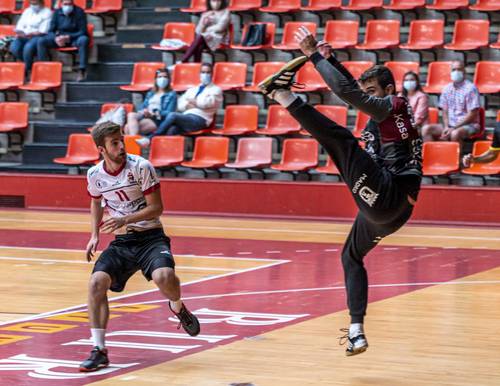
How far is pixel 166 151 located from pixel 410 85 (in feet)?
15.0

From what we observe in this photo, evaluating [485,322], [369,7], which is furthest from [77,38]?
[485,322]

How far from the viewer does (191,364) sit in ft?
24.2

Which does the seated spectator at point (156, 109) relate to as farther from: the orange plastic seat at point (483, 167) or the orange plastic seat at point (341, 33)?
the orange plastic seat at point (483, 167)

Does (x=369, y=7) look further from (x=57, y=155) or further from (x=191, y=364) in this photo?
(x=191, y=364)

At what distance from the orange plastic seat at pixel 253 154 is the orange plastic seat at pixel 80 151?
2782mm

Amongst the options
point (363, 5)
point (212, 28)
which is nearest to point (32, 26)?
point (212, 28)

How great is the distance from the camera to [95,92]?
2262 centimetres

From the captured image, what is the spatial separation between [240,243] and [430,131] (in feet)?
15.2

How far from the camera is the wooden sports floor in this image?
714 centimetres

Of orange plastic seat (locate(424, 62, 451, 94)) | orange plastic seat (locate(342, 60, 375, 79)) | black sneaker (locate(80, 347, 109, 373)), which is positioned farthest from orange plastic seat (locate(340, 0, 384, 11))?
black sneaker (locate(80, 347, 109, 373))

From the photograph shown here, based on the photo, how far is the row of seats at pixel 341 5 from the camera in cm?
2005

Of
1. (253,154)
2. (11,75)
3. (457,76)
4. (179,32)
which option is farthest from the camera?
(11,75)

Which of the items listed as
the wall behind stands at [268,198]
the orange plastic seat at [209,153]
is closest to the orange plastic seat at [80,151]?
the wall behind stands at [268,198]

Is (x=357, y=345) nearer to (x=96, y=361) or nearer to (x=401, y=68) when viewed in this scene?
(x=96, y=361)
